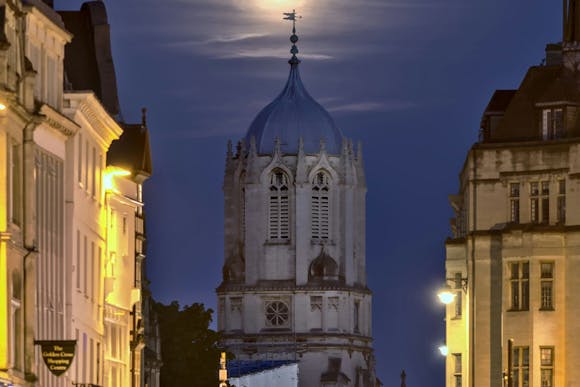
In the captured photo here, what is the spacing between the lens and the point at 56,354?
6619cm

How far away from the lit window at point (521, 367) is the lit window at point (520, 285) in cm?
148

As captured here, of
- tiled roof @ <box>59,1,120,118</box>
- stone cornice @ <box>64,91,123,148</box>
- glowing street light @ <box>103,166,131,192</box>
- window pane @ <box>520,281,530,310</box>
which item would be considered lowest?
window pane @ <box>520,281,530,310</box>

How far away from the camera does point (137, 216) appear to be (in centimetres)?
9656

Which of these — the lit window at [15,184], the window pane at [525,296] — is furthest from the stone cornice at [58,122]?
the window pane at [525,296]

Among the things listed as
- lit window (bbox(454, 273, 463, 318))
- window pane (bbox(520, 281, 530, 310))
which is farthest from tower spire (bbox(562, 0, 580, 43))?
window pane (bbox(520, 281, 530, 310))

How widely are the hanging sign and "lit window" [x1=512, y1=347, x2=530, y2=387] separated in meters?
40.5

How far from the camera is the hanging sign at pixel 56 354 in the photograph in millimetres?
66062

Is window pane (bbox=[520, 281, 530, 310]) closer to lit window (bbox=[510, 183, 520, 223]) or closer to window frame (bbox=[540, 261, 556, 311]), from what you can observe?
window frame (bbox=[540, 261, 556, 311])

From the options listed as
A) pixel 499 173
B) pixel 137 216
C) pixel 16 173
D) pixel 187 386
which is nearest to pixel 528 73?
pixel 499 173

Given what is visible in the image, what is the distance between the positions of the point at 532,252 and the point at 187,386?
35402 mm

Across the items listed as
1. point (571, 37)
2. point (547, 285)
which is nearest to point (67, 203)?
point (547, 285)

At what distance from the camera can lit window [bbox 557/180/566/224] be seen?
107 m

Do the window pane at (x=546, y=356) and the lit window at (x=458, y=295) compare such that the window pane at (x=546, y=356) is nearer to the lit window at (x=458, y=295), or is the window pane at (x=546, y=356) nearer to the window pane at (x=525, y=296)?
the window pane at (x=525, y=296)

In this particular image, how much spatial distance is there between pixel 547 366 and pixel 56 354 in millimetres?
41232
